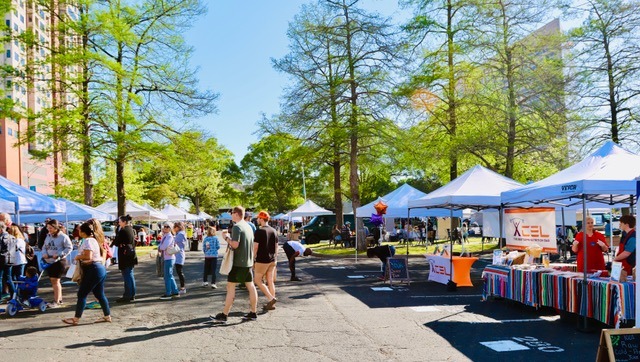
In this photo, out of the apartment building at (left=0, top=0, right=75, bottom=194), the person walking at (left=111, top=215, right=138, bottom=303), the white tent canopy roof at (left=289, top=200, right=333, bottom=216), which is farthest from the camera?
the white tent canopy roof at (left=289, top=200, right=333, bottom=216)

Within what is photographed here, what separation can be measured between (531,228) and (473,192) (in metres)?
1.60

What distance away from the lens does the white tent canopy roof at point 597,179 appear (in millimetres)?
8172

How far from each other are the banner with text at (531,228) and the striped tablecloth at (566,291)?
2.41 metres

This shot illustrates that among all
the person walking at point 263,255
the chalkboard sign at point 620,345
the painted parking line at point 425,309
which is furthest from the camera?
the painted parking line at point 425,309

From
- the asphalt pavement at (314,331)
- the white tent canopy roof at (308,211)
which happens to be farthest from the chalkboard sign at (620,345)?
the white tent canopy roof at (308,211)

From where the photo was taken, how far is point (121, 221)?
1062 centimetres

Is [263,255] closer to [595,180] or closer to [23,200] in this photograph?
[595,180]

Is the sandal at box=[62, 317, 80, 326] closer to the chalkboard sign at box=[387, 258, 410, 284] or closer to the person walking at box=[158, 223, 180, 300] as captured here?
the person walking at box=[158, 223, 180, 300]

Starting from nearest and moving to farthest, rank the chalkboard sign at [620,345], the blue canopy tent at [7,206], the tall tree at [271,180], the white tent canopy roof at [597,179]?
1. the chalkboard sign at [620,345]
2. the white tent canopy roof at [597,179]
3. the blue canopy tent at [7,206]
4. the tall tree at [271,180]

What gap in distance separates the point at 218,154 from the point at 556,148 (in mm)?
15726

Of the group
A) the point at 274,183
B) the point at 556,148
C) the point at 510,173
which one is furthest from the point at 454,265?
the point at 274,183

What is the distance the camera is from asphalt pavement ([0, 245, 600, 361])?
655 cm

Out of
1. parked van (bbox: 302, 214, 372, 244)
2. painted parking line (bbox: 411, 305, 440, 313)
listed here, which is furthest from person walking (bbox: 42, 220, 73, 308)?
parked van (bbox: 302, 214, 372, 244)

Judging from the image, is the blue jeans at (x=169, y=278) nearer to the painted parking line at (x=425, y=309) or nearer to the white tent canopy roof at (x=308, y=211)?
the painted parking line at (x=425, y=309)
